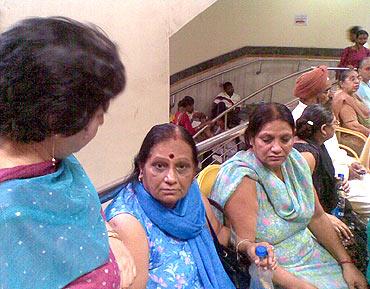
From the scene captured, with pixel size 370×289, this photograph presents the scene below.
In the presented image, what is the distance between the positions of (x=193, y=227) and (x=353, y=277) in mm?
891

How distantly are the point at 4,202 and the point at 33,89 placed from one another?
0.63 feet

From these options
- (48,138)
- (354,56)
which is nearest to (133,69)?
(48,138)

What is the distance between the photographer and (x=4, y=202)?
79cm

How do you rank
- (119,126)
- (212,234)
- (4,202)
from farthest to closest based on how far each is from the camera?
1. (119,126)
2. (212,234)
3. (4,202)

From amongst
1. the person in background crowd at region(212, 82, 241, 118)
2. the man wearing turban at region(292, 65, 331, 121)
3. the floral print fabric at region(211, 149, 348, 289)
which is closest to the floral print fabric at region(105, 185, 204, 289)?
the floral print fabric at region(211, 149, 348, 289)

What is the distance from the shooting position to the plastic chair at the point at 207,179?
2182 millimetres

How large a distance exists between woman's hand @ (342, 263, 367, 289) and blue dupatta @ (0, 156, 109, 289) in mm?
1547

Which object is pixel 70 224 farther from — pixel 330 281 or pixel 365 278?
pixel 365 278

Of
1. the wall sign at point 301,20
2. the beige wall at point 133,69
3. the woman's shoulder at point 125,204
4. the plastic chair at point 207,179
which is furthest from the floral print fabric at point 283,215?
the wall sign at point 301,20

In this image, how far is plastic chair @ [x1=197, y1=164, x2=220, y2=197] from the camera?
2182mm

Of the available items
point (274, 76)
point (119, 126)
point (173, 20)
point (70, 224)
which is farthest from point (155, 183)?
point (274, 76)

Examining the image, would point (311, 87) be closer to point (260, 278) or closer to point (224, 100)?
point (260, 278)

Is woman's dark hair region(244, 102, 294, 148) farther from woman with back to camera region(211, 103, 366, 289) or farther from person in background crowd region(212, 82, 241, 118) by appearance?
person in background crowd region(212, 82, 241, 118)

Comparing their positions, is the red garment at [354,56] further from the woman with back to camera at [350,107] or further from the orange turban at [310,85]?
the orange turban at [310,85]
